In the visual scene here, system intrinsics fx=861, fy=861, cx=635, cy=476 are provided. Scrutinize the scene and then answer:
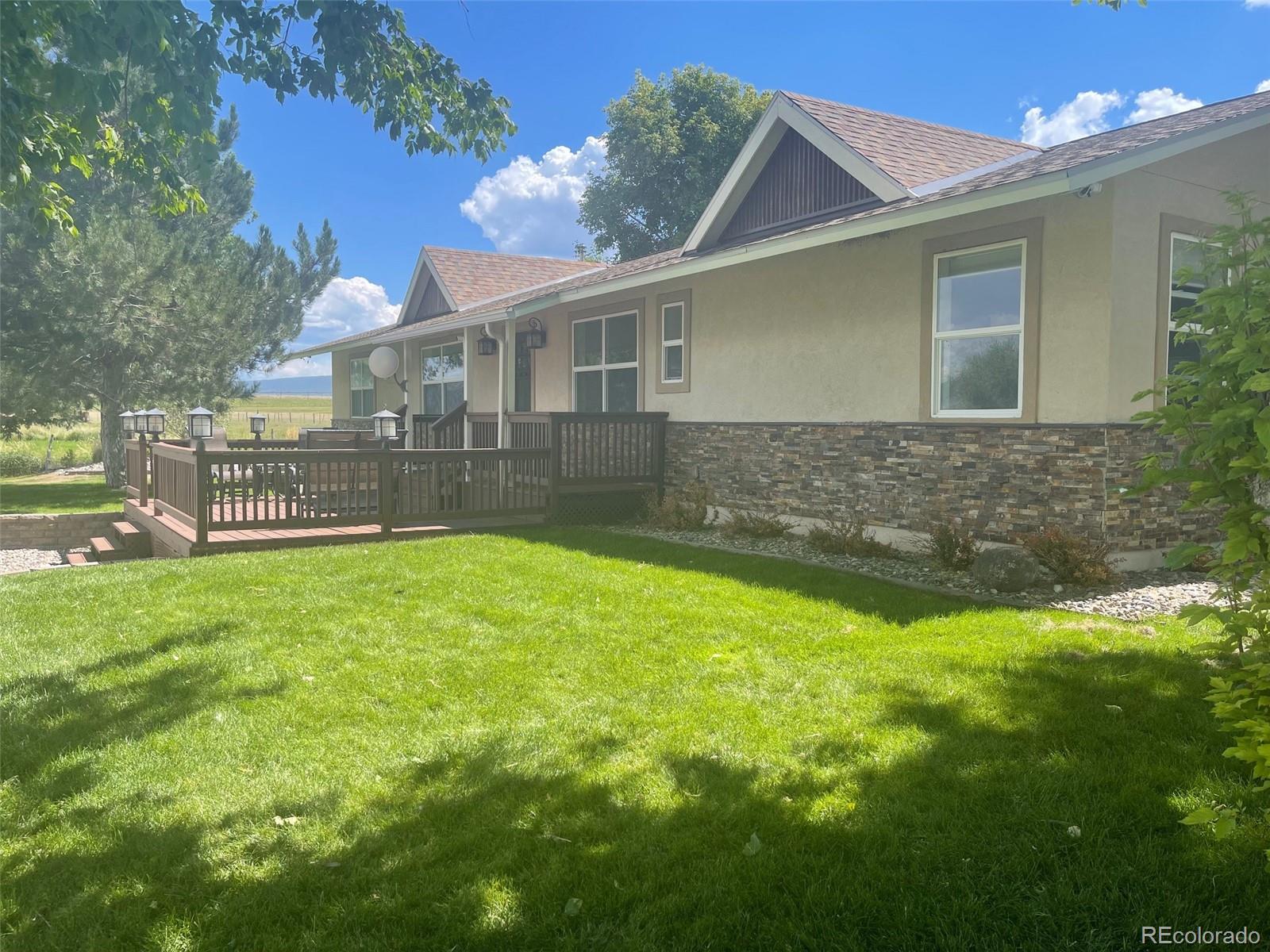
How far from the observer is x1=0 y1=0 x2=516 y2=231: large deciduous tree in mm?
3816

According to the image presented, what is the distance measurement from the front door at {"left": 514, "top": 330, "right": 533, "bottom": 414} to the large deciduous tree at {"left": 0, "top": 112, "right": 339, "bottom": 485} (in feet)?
22.0

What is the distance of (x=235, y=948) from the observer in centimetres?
246

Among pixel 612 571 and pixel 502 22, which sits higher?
pixel 502 22

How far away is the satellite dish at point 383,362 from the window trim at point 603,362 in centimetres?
A: 608

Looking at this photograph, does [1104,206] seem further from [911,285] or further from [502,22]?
[502,22]

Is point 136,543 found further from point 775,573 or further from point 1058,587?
point 1058,587

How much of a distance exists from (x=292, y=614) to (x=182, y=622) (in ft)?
2.28

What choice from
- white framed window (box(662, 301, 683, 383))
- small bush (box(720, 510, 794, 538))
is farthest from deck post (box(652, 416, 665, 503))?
small bush (box(720, 510, 794, 538))

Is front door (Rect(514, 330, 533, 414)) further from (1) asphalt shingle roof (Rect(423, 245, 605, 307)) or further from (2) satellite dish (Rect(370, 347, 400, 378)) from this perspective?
(2) satellite dish (Rect(370, 347, 400, 378))

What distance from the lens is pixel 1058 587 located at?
676cm

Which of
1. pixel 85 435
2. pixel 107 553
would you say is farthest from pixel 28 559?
pixel 85 435

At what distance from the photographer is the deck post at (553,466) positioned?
36.6 feet

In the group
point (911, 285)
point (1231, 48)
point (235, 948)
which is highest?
point (1231, 48)

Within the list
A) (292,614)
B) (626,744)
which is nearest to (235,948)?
(626,744)
